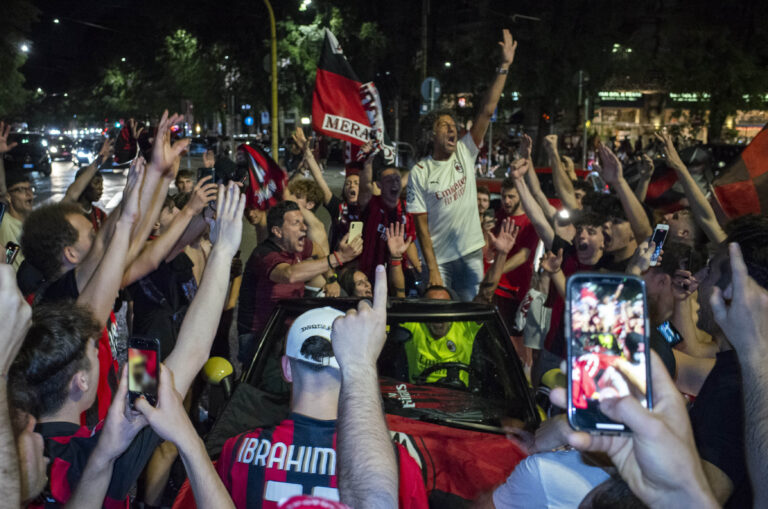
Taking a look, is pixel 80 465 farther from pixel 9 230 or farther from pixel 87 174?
pixel 87 174

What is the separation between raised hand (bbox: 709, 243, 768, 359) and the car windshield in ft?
6.13

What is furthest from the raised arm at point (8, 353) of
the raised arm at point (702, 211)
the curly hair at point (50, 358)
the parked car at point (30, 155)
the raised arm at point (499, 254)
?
the parked car at point (30, 155)

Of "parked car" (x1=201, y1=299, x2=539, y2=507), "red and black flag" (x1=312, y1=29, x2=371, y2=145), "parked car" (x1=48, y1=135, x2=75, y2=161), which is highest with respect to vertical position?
"parked car" (x1=48, y1=135, x2=75, y2=161)

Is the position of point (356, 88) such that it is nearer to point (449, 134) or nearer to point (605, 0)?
point (449, 134)

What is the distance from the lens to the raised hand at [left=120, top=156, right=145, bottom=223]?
3291 mm

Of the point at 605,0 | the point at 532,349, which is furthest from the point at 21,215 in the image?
the point at 605,0

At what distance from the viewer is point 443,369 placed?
4.11 m

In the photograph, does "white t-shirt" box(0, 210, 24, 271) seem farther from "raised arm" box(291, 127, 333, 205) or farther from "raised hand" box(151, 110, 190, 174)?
"raised hand" box(151, 110, 190, 174)

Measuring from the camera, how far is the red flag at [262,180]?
295 inches

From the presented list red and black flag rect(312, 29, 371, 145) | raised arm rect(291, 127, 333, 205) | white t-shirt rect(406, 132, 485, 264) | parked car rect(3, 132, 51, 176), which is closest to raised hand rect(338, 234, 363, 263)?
white t-shirt rect(406, 132, 485, 264)

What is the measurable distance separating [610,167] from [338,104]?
4467mm

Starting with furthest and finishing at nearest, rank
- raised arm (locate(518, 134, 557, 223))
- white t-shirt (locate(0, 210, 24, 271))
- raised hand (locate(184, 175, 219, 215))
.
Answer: white t-shirt (locate(0, 210, 24, 271)) → raised arm (locate(518, 134, 557, 223)) → raised hand (locate(184, 175, 219, 215))

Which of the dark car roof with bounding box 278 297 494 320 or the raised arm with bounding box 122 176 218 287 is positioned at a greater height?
the raised arm with bounding box 122 176 218 287

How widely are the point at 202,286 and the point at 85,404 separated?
62cm
